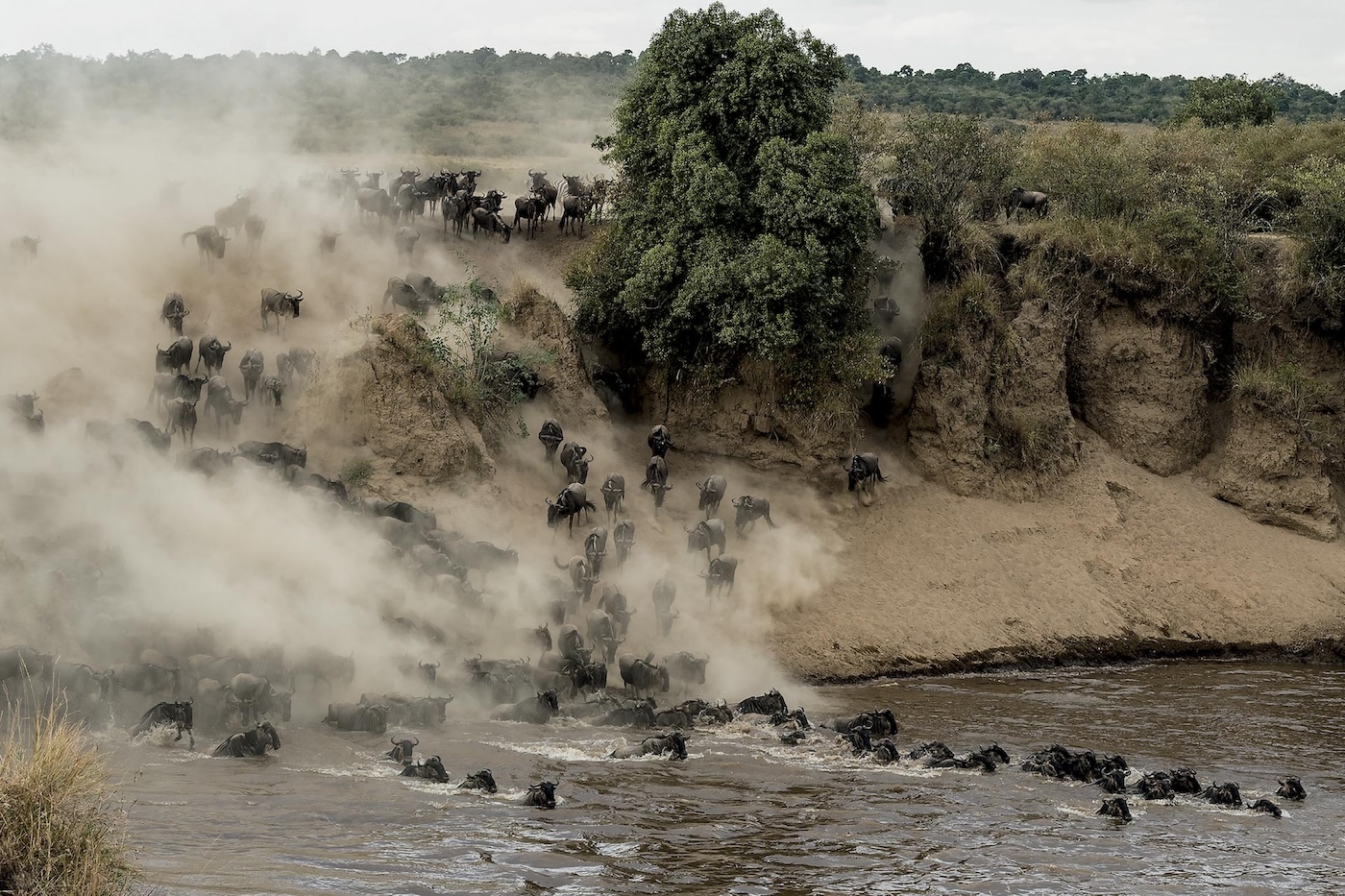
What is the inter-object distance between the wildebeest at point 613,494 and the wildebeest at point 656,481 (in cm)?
74

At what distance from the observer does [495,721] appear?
722 inches

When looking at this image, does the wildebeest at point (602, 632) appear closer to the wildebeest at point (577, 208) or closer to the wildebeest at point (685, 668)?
the wildebeest at point (685, 668)

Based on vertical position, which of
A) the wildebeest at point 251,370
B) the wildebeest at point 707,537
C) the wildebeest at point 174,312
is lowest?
the wildebeest at point 707,537

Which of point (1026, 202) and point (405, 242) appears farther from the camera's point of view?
point (1026, 202)

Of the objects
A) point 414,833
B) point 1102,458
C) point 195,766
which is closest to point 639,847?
point 414,833

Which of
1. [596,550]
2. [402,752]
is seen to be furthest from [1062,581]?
[402,752]

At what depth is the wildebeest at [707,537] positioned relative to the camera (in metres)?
23.4

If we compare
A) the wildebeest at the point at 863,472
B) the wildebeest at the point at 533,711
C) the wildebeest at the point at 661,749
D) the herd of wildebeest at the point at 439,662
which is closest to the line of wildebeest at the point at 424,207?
the herd of wildebeest at the point at 439,662

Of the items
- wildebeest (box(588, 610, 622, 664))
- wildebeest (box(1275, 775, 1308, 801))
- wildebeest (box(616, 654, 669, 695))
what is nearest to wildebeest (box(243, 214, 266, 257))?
wildebeest (box(588, 610, 622, 664))

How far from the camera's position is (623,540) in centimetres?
2278

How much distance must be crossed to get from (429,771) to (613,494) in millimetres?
9116

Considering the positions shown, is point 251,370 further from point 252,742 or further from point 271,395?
point 252,742

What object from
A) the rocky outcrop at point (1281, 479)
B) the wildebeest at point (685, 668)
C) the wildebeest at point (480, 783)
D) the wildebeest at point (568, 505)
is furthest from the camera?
the rocky outcrop at point (1281, 479)

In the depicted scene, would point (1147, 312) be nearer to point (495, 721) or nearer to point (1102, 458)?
Result: point (1102, 458)
